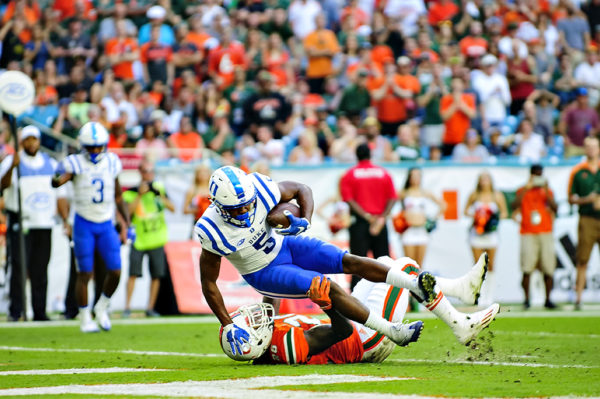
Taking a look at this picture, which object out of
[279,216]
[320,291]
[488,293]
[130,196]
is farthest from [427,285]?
[488,293]

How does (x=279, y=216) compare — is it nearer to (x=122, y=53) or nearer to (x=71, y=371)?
(x=71, y=371)

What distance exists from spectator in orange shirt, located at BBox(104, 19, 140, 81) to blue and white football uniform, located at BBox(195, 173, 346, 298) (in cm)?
1166

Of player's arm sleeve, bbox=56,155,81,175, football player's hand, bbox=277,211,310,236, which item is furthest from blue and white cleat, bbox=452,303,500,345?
player's arm sleeve, bbox=56,155,81,175

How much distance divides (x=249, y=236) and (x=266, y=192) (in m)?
0.37

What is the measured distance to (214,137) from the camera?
1703cm

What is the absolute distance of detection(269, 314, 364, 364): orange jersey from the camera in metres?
7.31

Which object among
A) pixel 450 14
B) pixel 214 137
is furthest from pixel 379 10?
pixel 214 137

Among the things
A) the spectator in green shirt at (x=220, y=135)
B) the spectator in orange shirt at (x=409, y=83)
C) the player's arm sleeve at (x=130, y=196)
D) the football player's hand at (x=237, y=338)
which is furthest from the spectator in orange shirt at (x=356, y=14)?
the football player's hand at (x=237, y=338)

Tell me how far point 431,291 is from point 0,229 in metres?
10.2

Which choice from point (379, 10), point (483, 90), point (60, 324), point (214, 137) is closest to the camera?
point (60, 324)

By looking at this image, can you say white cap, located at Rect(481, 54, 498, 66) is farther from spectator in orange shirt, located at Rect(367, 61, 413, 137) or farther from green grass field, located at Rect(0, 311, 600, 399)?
green grass field, located at Rect(0, 311, 600, 399)

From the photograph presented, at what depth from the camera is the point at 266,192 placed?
24.3 ft

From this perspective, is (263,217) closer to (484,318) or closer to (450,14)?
(484,318)

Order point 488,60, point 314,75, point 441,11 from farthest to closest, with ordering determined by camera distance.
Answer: point 441,11 < point 314,75 < point 488,60
